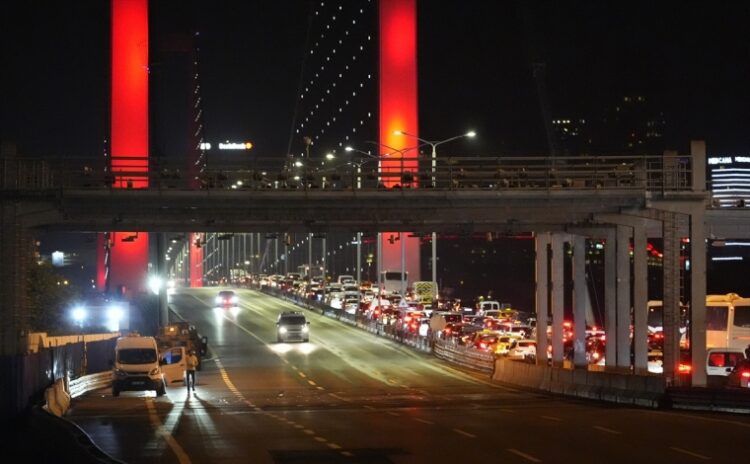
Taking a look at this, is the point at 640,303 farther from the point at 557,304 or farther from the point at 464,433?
the point at 464,433

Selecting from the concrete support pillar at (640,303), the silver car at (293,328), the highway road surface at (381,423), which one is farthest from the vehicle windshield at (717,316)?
the silver car at (293,328)

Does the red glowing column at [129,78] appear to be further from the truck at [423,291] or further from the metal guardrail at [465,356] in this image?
the metal guardrail at [465,356]

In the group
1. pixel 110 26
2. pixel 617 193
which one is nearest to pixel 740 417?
pixel 617 193

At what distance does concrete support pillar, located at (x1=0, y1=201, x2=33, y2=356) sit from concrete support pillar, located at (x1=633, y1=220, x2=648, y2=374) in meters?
22.0

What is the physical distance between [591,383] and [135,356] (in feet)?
55.3

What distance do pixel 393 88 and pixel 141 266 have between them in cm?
2912

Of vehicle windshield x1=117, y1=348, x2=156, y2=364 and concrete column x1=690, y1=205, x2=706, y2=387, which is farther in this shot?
vehicle windshield x1=117, y1=348, x2=156, y2=364

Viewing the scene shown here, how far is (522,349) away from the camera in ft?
210

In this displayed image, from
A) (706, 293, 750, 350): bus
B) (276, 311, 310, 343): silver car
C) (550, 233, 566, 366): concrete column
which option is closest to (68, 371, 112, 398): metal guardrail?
(550, 233, 566, 366): concrete column

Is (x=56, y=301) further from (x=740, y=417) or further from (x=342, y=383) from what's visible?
(x=740, y=417)

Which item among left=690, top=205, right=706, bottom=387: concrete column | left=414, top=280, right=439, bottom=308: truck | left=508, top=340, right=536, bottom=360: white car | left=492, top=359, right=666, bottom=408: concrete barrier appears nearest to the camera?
left=492, top=359, right=666, bottom=408: concrete barrier

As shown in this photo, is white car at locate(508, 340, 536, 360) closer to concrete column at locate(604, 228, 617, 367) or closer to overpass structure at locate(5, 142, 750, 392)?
concrete column at locate(604, 228, 617, 367)

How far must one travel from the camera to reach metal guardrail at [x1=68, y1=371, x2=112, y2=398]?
1843 inches

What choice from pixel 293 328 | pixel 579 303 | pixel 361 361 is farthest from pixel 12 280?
pixel 293 328
